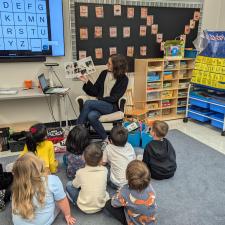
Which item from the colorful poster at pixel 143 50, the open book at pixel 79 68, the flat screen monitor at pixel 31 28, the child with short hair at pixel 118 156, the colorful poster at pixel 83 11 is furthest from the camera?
the colorful poster at pixel 143 50

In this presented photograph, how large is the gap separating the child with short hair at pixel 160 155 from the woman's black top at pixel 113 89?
92 cm

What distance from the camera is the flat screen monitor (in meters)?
3.19

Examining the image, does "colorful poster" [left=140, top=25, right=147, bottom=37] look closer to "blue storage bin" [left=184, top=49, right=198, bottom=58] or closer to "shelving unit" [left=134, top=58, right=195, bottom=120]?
"shelving unit" [left=134, top=58, right=195, bottom=120]

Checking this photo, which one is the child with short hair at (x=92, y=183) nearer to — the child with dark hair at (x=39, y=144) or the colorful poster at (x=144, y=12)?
the child with dark hair at (x=39, y=144)

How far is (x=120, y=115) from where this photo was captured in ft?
10.2

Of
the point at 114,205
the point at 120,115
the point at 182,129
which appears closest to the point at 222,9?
the point at 182,129

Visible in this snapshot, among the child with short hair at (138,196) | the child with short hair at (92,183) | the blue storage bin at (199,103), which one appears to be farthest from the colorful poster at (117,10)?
the child with short hair at (138,196)

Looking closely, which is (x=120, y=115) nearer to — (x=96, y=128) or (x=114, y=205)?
(x=96, y=128)

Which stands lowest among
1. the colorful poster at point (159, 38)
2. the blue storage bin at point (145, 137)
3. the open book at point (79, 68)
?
the blue storage bin at point (145, 137)

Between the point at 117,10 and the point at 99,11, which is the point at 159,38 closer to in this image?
the point at 117,10

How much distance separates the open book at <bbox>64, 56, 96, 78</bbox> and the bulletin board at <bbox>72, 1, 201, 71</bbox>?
31 centimetres

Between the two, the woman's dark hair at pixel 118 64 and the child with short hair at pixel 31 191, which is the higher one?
the woman's dark hair at pixel 118 64

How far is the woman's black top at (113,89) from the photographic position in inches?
124

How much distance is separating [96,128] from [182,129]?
147 centimetres
